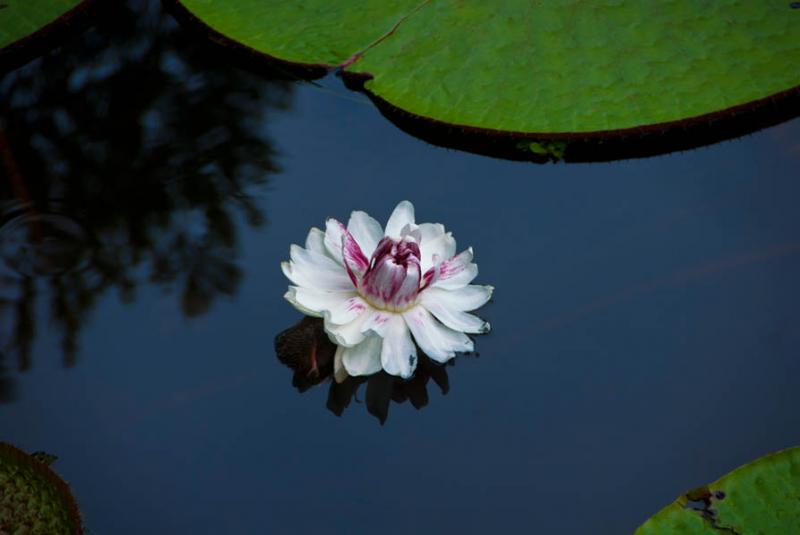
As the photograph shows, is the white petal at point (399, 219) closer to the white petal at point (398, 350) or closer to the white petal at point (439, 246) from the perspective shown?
the white petal at point (439, 246)

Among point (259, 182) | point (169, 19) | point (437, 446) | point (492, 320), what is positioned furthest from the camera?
point (169, 19)

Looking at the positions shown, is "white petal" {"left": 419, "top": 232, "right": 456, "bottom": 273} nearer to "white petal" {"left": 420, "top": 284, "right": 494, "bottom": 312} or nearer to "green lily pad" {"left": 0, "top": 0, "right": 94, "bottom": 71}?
"white petal" {"left": 420, "top": 284, "right": 494, "bottom": 312}

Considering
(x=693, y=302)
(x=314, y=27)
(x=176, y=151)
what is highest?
(x=314, y=27)

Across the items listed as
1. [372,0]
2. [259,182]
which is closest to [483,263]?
[259,182]

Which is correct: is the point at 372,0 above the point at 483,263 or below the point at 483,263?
above

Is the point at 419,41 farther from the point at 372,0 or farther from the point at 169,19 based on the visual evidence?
the point at 169,19

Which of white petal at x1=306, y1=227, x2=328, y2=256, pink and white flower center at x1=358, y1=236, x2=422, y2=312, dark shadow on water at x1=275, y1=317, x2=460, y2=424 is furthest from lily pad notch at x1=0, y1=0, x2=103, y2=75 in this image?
pink and white flower center at x1=358, y1=236, x2=422, y2=312
